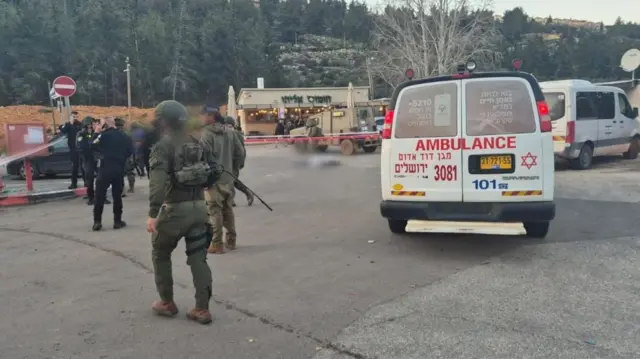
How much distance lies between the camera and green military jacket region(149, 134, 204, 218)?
13.0 feet

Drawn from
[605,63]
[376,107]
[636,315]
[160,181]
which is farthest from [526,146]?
[605,63]

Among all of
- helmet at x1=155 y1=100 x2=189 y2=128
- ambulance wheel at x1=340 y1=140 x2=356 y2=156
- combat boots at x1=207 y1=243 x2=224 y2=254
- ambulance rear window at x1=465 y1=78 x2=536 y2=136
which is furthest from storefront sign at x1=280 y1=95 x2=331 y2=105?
helmet at x1=155 y1=100 x2=189 y2=128

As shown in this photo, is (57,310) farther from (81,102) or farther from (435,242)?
(81,102)

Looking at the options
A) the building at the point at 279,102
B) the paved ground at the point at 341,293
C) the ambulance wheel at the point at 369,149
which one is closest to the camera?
the paved ground at the point at 341,293

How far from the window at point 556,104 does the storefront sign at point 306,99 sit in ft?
114

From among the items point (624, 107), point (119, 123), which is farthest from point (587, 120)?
point (119, 123)

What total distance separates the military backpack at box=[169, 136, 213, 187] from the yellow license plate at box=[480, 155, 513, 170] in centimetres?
317

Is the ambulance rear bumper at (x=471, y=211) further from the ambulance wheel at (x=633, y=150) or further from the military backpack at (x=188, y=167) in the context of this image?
the ambulance wheel at (x=633, y=150)

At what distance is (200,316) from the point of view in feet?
13.4

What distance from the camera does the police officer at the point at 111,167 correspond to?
7.87 metres

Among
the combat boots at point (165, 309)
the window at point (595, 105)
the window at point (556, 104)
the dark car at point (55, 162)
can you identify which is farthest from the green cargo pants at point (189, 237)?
the dark car at point (55, 162)

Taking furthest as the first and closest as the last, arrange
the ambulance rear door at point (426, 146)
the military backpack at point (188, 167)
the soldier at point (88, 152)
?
1. the soldier at point (88, 152)
2. the ambulance rear door at point (426, 146)
3. the military backpack at point (188, 167)

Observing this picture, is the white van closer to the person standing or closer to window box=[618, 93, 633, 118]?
window box=[618, 93, 633, 118]

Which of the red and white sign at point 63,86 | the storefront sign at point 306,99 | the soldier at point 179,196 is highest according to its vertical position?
the storefront sign at point 306,99
